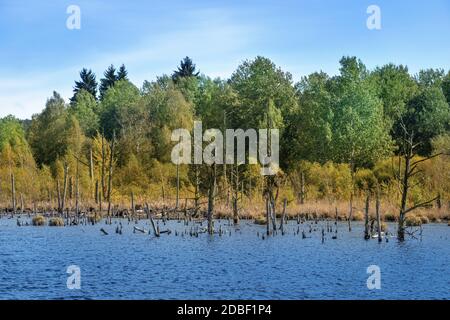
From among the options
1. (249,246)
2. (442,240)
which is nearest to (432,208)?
(442,240)

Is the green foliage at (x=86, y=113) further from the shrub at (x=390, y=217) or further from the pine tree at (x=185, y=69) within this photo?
the shrub at (x=390, y=217)

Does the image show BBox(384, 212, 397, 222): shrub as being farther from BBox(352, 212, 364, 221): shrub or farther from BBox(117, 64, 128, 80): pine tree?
BBox(117, 64, 128, 80): pine tree

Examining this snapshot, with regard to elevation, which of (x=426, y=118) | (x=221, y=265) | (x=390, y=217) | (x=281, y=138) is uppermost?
(x=426, y=118)

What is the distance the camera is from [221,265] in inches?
1421

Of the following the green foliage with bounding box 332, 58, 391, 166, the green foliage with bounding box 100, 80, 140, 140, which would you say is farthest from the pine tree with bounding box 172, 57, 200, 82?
the green foliage with bounding box 332, 58, 391, 166

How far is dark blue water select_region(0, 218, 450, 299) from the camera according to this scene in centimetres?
2883

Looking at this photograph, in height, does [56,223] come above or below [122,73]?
below

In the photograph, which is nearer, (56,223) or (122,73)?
(56,223)

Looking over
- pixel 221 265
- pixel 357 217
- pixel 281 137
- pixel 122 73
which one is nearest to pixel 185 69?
pixel 122 73

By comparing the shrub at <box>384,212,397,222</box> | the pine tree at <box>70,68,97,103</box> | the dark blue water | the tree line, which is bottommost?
the dark blue water

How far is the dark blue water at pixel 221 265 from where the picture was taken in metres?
28.8

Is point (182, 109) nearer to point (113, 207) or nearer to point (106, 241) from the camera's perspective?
point (113, 207)

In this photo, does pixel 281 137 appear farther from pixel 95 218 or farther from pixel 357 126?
pixel 95 218

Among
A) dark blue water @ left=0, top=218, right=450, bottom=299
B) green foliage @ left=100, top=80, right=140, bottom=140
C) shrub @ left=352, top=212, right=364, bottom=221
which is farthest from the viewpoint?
green foliage @ left=100, top=80, right=140, bottom=140
